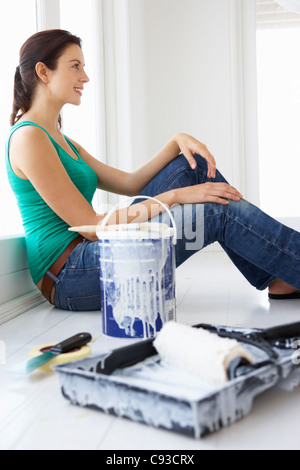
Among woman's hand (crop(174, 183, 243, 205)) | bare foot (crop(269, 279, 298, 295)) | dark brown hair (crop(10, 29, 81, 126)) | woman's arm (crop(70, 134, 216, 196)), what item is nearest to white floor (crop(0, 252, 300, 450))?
bare foot (crop(269, 279, 298, 295))

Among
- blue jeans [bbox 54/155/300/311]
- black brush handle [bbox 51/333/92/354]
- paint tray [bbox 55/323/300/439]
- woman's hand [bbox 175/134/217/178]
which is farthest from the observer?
woman's hand [bbox 175/134/217/178]

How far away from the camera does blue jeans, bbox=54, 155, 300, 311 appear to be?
142 cm

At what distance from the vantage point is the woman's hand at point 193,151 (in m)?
1.54

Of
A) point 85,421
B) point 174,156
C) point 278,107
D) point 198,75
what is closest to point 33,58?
point 174,156

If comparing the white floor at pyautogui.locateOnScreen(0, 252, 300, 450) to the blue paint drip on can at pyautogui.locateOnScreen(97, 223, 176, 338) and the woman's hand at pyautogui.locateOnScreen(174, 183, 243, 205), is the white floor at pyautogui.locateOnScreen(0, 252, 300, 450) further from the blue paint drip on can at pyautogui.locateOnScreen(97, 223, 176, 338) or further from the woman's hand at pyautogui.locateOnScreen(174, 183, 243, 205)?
the woman's hand at pyautogui.locateOnScreen(174, 183, 243, 205)

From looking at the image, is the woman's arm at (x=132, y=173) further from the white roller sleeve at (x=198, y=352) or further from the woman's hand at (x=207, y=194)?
the white roller sleeve at (x=198, y=352)

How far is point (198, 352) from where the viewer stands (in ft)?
2.79

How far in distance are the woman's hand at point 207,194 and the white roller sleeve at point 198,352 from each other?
0.55 metres

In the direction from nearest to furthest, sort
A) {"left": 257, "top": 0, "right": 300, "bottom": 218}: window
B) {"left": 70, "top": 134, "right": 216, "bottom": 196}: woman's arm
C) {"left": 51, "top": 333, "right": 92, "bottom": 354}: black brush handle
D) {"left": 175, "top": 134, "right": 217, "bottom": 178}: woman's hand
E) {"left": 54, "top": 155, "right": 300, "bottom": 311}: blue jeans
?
{"left": 51, "top": 333, "right": 92, "bottom": 354}: black brush handle, {"left": 54, "top": 155, "right": 300, "bottom": 311}: blue jeans, {"left": 175, "top": 134, "right": 217, "bottom": 178}: woman's hand, {"left": 70, "top": 134, "right": 216, "bottom": 196}: woman's arm, {"left": 257, "top": 0, "right": 300, "bottom": 218}: window

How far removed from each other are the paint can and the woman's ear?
23.9 inches

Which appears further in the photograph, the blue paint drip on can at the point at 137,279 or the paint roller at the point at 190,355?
the blue paint drip on can at the point at 137,279

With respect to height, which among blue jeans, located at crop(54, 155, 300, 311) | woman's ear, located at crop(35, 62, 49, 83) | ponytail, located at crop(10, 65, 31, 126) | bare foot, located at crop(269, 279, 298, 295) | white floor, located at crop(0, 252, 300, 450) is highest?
woman's ear, located at crop(35, 62, 49, 83)

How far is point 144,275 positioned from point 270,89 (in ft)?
9.06

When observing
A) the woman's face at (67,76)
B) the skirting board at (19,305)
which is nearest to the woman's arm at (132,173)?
the woman's face at (67,76)
